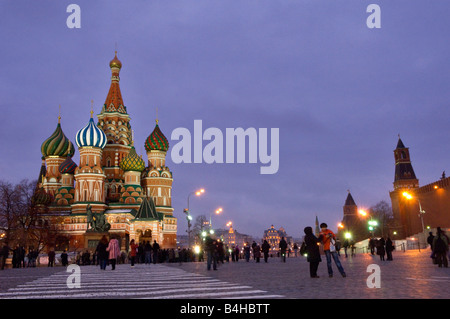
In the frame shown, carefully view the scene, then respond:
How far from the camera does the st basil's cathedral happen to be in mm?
69312

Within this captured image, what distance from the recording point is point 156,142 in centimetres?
8538

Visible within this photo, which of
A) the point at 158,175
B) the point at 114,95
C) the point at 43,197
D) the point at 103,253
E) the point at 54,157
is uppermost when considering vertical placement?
the point at 114,95

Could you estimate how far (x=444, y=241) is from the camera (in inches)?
720

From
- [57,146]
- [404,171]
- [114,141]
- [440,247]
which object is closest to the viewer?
[440,247]

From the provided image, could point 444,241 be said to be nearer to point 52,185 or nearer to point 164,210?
point 164,210

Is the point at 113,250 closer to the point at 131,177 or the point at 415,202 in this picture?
the point at 131,177

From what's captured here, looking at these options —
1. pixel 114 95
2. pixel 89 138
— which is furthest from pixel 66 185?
pixel 114 95

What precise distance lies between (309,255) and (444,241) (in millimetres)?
8245

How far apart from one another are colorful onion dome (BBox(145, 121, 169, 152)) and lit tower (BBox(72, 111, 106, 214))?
10921 millimetres

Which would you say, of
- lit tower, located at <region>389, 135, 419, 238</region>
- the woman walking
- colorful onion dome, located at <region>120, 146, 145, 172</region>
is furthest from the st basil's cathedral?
lit tower, located at <region>389, 135, 419, 238</region>

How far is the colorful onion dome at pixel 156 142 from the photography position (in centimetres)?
8494

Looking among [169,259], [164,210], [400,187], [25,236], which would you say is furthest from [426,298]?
[400,187]

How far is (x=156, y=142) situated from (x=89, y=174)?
54.4 ft
